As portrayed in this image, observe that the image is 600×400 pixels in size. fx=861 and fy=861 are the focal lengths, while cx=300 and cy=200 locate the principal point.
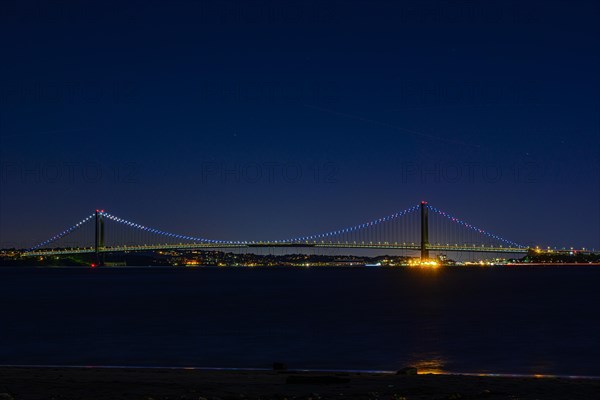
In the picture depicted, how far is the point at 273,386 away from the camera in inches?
488

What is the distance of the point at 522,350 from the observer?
2155 centimetres

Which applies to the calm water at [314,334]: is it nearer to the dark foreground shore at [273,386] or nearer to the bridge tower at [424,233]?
the dark foreground shore at [273,386]

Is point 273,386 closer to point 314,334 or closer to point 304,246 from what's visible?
point 314,334

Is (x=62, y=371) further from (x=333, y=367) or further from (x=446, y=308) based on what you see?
(x=446, y=308)

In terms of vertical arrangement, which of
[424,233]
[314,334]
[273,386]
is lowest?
[314,334]

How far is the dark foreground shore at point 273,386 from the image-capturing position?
1123cm

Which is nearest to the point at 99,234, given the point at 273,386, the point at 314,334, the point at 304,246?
the point at 304,246

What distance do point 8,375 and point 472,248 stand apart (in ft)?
341

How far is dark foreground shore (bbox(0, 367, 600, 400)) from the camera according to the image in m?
11.2

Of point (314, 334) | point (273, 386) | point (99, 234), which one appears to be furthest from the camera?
point (99, 234)

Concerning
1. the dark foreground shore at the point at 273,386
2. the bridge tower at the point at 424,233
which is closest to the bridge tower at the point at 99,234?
the bridge tower at the point at 424,233

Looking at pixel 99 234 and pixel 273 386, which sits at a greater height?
pixel 99 234

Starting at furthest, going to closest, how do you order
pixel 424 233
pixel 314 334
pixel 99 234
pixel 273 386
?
pixel 99 234
pixel 424 233
pixel 314 334
pixel 273 386

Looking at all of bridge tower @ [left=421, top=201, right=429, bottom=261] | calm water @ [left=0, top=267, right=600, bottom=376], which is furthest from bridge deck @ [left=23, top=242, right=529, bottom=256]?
calm water @ [left=0, top=267, right=600, bottom=376]
